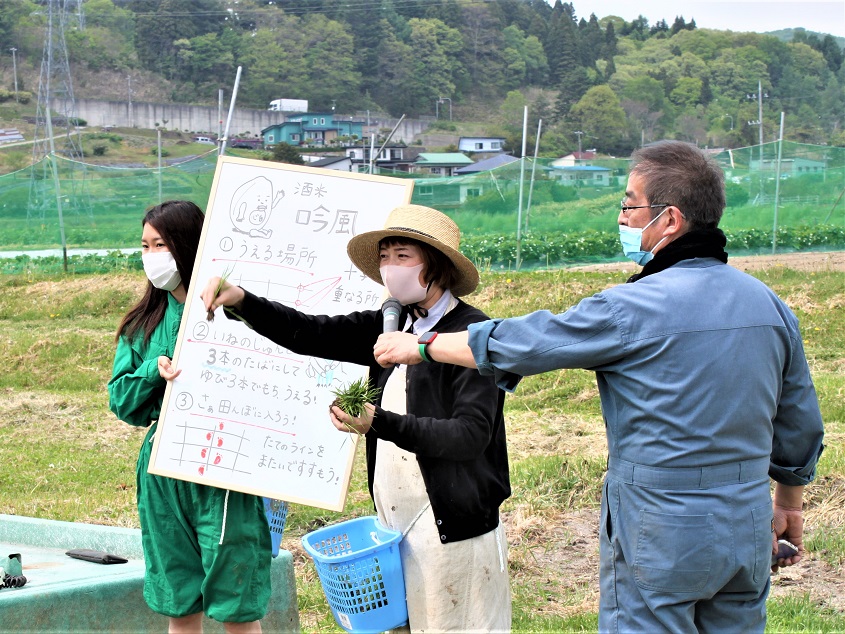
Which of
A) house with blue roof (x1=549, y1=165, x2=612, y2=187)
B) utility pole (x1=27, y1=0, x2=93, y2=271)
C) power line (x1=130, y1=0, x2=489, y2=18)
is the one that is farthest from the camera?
power line (x1=130, y1=0, x2=489, y2=18)

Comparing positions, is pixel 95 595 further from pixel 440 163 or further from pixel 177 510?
pixel 440 163

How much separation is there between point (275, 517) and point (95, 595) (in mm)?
740

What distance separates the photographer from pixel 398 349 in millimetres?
2699

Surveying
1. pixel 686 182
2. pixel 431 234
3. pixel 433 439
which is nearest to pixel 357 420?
pixel 433 439

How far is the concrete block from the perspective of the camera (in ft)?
12.4

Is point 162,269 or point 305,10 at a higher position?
point 305,10

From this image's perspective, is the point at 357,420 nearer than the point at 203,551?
Yes

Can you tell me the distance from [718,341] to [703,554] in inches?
19.5

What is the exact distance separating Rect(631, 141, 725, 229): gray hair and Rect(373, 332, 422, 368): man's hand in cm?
69

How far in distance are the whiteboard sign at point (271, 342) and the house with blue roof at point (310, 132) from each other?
181 ft

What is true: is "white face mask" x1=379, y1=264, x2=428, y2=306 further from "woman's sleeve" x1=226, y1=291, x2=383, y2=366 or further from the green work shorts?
the green work shorts

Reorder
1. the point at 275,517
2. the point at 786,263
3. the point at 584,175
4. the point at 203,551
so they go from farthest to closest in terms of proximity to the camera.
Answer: the point at 584,175, the point at 786,263, the point at 275,517, the point at 203,551

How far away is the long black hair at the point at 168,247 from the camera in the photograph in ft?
11.7

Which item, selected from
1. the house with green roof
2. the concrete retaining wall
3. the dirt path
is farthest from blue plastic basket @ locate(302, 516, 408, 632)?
the concrete retaining wall
